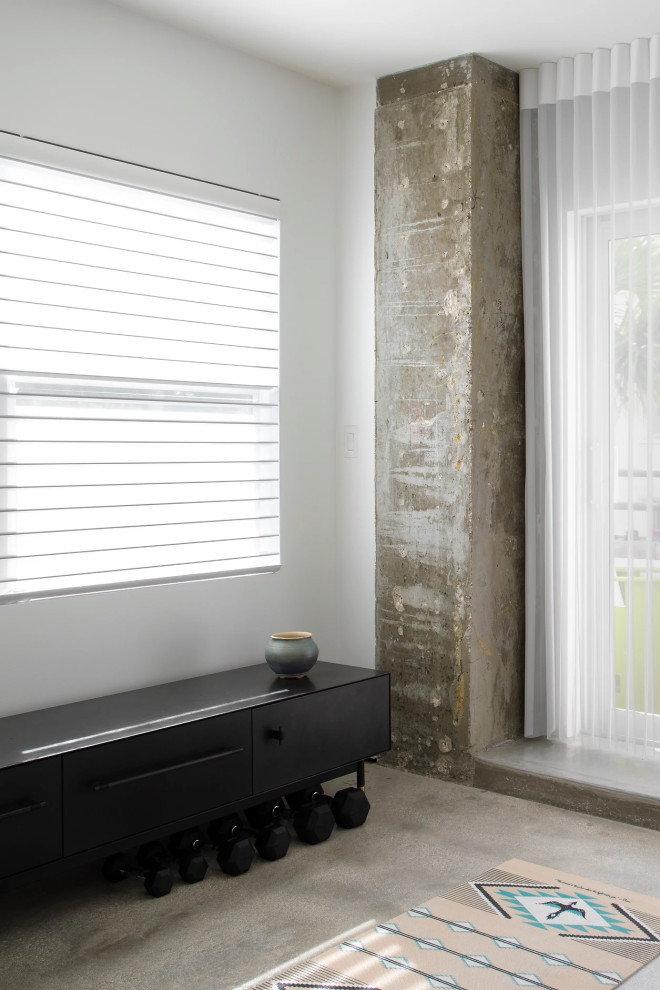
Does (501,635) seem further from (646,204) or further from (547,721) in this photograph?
(646,204)

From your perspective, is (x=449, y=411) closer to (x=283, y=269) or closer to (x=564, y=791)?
(x=283, y=269)

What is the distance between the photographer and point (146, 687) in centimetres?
321

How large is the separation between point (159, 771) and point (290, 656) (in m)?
0.70

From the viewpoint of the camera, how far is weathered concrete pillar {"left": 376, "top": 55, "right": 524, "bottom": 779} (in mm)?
3553

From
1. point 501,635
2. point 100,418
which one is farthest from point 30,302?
point 501,635

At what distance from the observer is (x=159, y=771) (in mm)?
2668

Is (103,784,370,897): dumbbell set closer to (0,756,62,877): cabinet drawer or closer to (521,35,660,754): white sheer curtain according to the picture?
(0,756,62,877): cabinet drawer

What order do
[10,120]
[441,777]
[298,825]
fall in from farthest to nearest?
[441,777] < [298,825] < [10,120]

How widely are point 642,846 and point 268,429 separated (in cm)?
193

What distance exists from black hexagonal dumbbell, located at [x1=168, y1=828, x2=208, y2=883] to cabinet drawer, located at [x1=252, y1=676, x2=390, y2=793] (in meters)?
0.24

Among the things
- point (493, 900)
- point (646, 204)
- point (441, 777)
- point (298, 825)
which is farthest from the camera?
point (441, 777)

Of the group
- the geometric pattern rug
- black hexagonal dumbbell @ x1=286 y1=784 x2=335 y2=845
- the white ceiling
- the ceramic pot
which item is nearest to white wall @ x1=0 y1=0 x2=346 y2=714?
the white ceiling

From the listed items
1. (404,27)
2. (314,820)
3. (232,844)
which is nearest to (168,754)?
(232,844)

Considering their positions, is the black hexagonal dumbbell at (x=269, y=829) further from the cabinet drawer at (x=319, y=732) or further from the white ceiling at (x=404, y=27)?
the white ceiling at (x=404, y=27)
